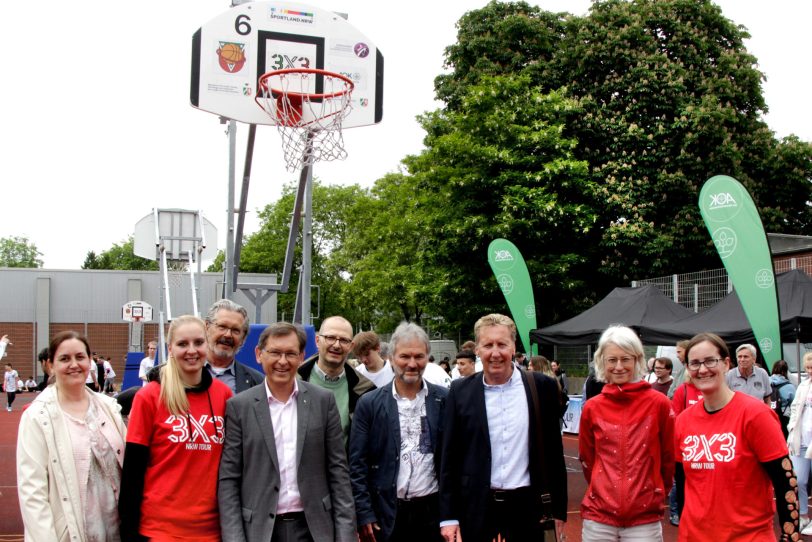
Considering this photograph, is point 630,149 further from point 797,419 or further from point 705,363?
point 705,363

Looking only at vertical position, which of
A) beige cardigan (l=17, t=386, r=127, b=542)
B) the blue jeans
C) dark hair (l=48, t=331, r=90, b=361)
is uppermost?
dark hair (l=48, t=331, r=90, b=361)

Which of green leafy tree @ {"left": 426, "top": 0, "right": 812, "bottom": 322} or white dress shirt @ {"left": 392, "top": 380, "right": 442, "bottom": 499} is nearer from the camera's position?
white dress shirt @ {"left": 392, "top": 380, "right": 442, "bottom": 499}

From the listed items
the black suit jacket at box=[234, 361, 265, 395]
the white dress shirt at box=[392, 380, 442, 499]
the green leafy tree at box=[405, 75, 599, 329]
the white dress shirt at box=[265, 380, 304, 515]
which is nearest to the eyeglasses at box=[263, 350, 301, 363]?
the white dress shirt at box=[265, 380, 304, 515]

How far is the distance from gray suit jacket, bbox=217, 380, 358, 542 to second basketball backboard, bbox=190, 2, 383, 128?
6.39 meters

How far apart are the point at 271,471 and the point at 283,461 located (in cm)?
9

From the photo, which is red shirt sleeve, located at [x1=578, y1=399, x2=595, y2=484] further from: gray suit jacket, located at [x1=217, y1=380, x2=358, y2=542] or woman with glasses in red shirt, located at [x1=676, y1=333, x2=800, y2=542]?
gray suit jacket, located at [x1=217, y1=380, x2=358, y2=542]

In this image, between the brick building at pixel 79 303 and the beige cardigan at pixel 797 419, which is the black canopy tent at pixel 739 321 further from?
the brick building at pixel 79 303

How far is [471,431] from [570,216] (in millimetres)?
22897

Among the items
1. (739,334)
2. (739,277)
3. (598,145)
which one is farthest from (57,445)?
(598,145)

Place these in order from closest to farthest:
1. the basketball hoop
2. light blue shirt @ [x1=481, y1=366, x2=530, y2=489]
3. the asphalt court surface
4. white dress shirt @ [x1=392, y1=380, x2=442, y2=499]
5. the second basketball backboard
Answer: light blue shirt @ [x1=481, y1=366, x2=530, y2=489] → white dress shirt @ [x1=392, y1=380, x2=442, y2=499] → the asphalt court surface → the second basketball backboard → the basketball hoop

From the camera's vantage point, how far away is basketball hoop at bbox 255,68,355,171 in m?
10.2

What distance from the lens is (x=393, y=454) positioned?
4.68 meters

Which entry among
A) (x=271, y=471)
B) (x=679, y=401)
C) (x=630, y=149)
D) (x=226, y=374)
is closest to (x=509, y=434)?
(x=271, y=471)

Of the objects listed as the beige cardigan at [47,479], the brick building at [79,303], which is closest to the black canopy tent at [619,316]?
the beige cardigan at [47,479]
